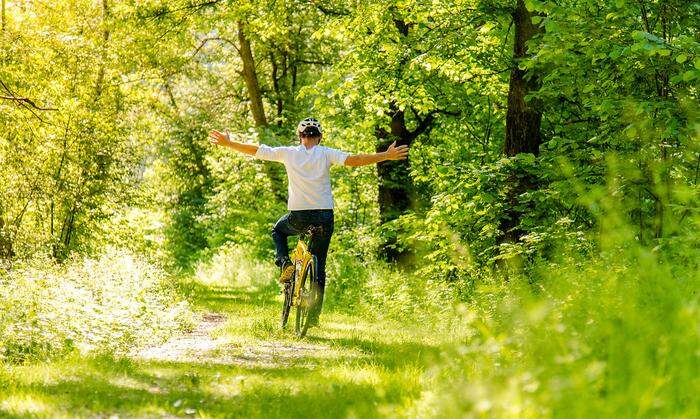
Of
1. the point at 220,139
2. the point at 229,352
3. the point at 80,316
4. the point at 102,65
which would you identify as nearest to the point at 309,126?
the point at 220,139

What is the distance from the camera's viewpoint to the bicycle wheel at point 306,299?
9336 millimetres

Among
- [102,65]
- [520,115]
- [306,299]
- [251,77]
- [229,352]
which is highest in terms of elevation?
[251,77]

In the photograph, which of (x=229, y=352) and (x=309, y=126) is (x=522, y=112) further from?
(x=229, y=352)

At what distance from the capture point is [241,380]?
6.02 m

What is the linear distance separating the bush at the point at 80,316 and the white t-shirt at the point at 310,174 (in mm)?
2549

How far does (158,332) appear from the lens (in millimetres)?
10430

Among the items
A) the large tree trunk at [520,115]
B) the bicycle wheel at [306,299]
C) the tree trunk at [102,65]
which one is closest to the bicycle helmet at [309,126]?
the bicycle wheel at [306,299]

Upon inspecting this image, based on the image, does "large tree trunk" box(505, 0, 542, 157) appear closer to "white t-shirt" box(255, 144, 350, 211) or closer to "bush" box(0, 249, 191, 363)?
"white t-shirt" box(255, 144, 350, 211)

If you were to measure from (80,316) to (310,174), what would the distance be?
329cm

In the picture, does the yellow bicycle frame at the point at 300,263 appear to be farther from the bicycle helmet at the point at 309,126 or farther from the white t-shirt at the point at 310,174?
the bicycle helmet at the point at 309,126

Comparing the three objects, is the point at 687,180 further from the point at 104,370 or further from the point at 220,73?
the point at 220,73

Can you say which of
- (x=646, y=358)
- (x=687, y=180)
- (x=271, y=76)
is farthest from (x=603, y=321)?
(x=271, y=76)

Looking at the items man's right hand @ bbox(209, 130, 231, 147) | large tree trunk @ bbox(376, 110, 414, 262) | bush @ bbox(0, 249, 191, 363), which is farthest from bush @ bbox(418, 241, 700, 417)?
large tree trunk @ bbox(376, 110, 414, 262)

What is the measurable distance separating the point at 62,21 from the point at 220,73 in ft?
47.1
